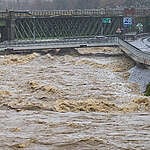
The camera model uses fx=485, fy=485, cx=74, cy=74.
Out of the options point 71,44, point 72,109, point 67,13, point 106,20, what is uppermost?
point 67,13

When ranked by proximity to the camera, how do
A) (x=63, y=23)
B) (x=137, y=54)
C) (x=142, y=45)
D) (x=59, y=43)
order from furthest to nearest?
(x=63, y=23) → (x=142, y=45) → (x=59, y=43) → (x=137, y=54)

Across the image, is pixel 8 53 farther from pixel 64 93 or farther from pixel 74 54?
pixel 64 93

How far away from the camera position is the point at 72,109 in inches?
1470

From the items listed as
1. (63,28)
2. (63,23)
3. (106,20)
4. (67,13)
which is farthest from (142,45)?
(67,13)

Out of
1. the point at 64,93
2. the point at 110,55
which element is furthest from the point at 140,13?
the point at 64,93

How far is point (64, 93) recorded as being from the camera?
43219 millimetres

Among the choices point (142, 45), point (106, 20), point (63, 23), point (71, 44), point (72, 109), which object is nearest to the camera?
point (72, 109)

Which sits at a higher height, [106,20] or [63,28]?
[106,20]

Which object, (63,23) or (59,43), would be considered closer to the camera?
(59,43)

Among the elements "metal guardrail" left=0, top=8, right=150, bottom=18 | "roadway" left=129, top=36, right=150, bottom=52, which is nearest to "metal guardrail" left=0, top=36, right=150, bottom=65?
"roadway" left=129, top=36, right=150, bottom=52

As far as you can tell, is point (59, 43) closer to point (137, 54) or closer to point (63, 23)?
point (137, 54)

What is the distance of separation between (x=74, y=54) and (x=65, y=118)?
4431 cm

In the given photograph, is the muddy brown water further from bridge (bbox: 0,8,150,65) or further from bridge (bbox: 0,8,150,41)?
bridge (bbox: 0,8,150,41)

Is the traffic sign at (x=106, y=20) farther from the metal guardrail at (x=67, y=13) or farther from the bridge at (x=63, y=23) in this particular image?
the metal guardrail at (x=67, y=13)
